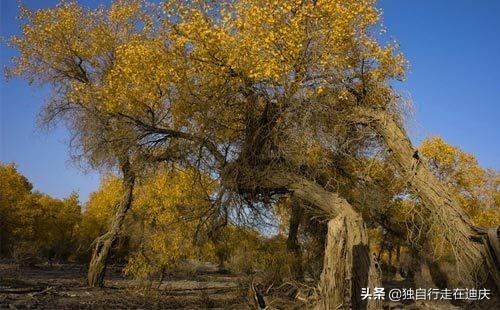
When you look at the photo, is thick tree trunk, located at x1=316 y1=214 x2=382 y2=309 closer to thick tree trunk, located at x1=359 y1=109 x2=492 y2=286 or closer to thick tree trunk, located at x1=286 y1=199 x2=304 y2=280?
thick tree trunk, located at x1=359 y1=109 x2=492 y2=286

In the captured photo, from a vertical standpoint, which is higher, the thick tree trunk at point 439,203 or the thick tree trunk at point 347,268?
the thick tree trunk at point 439,203

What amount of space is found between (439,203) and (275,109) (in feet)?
15.3

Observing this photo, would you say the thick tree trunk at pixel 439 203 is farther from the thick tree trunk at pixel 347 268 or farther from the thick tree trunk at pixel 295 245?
the thick tree trunk at pixel 295 245

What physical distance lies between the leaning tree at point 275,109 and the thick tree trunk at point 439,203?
0.09 ft

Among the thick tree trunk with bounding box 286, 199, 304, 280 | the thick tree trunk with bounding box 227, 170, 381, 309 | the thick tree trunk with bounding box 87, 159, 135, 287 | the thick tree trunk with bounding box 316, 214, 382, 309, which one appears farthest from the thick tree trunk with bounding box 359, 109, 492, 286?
the thick tree trunk with bounding box 87, 159, 135, 287

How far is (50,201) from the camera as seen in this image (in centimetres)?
5588

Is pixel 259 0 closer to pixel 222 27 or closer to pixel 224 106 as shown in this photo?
pixel 222 27

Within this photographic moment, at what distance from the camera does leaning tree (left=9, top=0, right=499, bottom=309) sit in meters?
11.2

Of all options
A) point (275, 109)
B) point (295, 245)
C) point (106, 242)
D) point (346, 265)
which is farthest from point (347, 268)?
point (106, 242)

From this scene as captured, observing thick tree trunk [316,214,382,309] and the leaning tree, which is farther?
the leaning tree

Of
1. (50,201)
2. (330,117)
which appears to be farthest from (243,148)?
(50,201)

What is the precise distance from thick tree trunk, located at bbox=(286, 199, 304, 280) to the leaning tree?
2.69 metres

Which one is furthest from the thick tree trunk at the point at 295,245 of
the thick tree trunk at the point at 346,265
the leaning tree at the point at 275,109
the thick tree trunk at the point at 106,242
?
the thick tree trunk at the point at 106,242

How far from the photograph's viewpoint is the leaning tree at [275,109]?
11.2m
